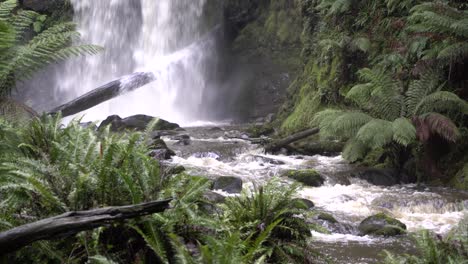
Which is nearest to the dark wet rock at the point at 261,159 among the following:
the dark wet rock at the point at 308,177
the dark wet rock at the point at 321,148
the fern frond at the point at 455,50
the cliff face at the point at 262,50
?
the dark wet rock at the point at 321,148

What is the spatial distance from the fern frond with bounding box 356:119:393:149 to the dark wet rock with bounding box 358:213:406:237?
1934 millimetres

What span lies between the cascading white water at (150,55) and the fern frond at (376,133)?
14917 mm

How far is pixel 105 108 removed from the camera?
2442 cm

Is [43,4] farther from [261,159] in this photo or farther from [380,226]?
[380,226]

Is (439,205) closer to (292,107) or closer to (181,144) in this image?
(181,144)

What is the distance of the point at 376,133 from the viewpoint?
27.2 ft

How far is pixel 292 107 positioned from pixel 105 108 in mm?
12016

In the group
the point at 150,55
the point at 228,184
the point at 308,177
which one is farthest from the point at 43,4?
the point at 308,177

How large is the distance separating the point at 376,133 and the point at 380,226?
2.35m

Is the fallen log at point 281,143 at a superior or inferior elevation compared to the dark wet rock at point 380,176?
superior

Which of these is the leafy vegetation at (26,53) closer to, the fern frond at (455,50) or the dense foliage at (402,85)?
the dense foliage at (402,85)

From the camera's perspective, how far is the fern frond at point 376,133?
26.9 ft

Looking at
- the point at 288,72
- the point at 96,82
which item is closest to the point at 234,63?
the point at 288,72

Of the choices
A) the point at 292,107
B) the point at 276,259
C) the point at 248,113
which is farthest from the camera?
the point at 248,113
